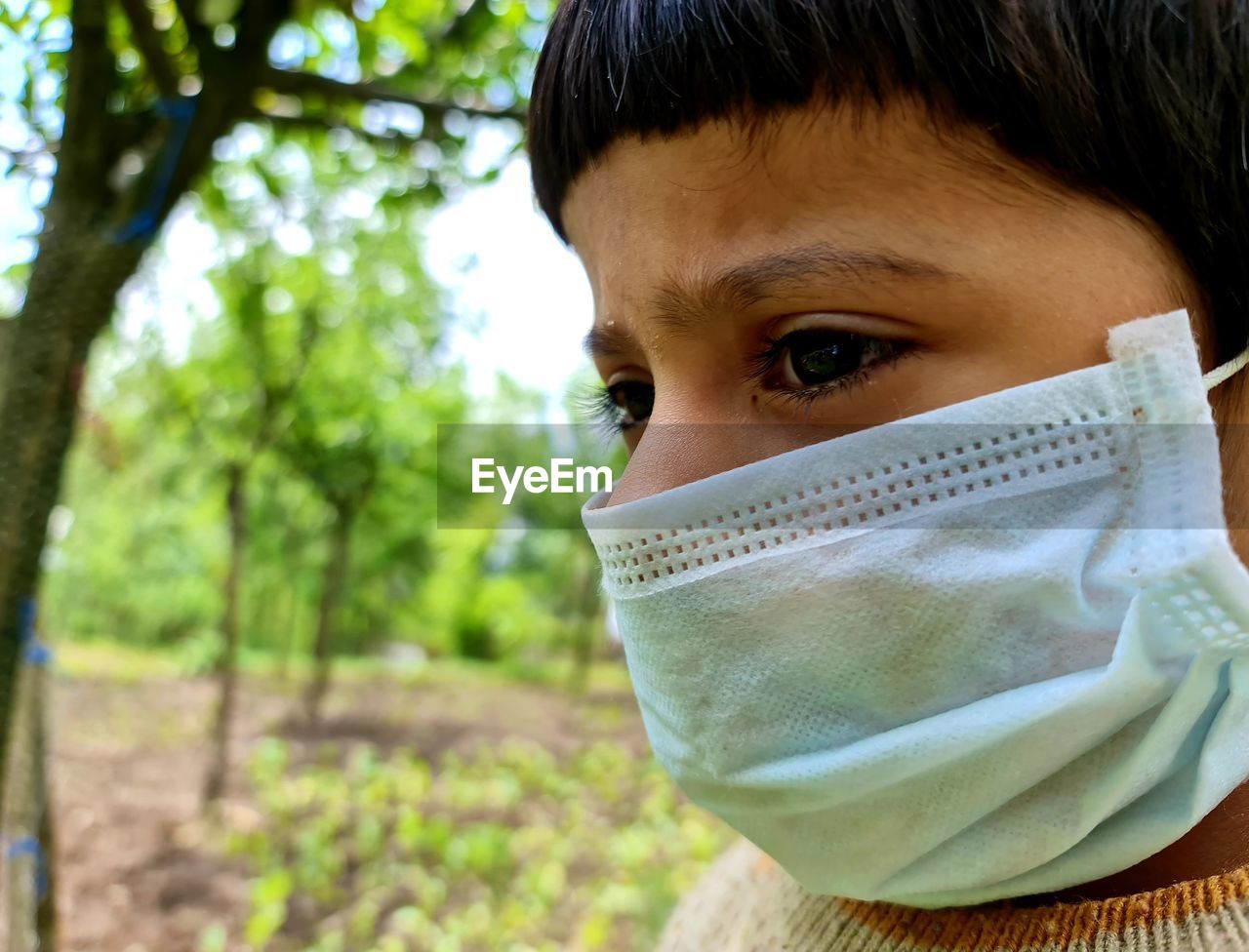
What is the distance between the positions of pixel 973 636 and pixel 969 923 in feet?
0.78

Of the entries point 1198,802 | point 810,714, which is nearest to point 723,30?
point 810,714

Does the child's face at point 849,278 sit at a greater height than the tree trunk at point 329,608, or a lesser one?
greater

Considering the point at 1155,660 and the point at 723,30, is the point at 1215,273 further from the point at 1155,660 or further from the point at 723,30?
the point at 723,30

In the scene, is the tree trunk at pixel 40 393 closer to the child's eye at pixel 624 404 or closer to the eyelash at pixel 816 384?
the child's eye at pixel 624 404

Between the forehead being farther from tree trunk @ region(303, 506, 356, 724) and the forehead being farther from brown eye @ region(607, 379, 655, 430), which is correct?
tree trunk @ region(303, 506, 356, 724)

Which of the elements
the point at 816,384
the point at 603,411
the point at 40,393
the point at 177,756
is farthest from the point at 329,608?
the point at 816,384

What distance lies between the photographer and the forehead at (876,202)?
0.64 meters

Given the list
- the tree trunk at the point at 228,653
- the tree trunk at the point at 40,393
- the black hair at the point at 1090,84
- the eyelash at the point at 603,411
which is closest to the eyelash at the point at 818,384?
the black hair at the point at 1090,84

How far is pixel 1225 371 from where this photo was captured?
2.07ft

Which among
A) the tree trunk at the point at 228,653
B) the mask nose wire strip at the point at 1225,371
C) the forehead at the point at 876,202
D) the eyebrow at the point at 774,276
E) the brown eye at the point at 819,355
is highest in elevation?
the forehead at the point at 876,202

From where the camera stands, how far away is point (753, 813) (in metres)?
0.72

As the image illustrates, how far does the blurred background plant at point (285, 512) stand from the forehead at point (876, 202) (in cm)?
63

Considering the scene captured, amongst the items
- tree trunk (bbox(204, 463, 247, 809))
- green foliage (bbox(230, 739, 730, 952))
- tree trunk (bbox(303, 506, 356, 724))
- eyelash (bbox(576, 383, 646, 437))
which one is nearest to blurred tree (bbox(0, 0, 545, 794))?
eyelash (bbox(576, 383, 646, 437))

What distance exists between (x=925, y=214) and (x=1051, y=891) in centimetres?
51
